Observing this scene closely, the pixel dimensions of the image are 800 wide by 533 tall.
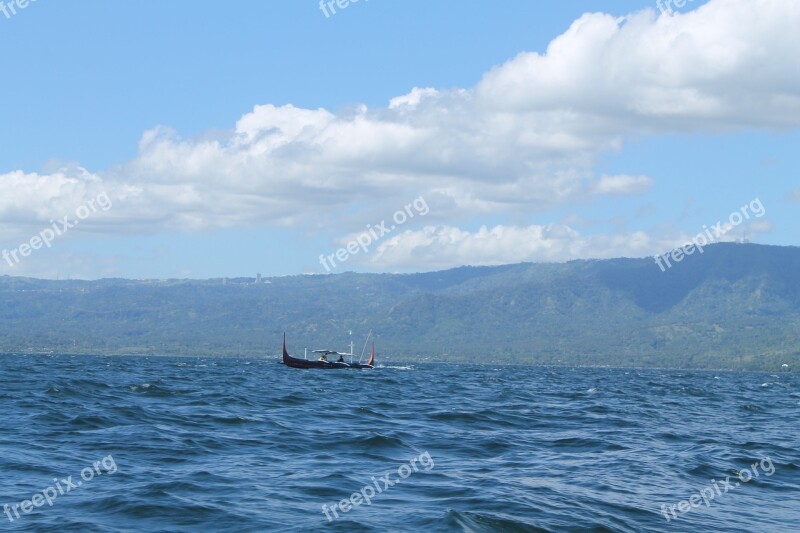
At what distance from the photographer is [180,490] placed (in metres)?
31.2

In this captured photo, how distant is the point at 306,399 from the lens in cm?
7512

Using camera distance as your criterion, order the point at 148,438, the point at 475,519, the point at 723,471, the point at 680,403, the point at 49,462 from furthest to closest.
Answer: the point at 680,403
the point at 148,438
the point at 723,471
the point at 49,462
the point at 475,519

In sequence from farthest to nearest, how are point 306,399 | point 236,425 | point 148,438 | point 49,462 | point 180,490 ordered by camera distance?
point 306,399 < point 236,425 < point 148,438 < point 49,462 < point 180,490

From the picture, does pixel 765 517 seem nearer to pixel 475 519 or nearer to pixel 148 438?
pixel 475 519

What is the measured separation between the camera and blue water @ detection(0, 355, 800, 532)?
1120 inches

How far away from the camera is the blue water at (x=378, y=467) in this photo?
28438mm

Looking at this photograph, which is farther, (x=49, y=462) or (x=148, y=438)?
(x=148, y=438)

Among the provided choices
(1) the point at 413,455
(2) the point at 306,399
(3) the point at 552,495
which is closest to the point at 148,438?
(1) the point at 413,455

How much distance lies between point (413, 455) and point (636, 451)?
38.2 feet

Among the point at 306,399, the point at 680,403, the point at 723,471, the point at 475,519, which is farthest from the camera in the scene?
the point at 680,403

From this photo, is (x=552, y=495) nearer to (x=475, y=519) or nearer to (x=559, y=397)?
(x=475, y=519)

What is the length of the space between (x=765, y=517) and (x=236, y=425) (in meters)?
29.3

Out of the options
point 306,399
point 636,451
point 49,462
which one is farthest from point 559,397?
point 49,462

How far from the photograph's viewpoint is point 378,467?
38062 millimetres
